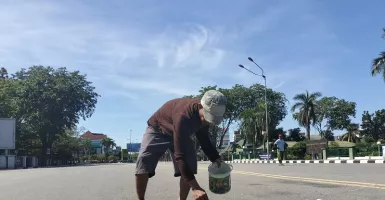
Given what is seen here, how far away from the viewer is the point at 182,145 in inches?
134

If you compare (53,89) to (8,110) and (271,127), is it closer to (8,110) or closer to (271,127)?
(8,110)

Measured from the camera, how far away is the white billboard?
158ft

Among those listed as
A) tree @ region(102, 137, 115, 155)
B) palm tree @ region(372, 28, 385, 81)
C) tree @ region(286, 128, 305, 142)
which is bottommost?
tree @ region(102, 137, 115, 155)

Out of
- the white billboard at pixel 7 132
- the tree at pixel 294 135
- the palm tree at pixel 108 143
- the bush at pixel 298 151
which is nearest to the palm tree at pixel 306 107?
the tree at pixel 294 135

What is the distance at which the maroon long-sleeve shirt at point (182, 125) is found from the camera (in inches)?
132

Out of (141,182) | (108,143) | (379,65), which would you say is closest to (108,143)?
(108,143)

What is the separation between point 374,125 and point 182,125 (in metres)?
88.0

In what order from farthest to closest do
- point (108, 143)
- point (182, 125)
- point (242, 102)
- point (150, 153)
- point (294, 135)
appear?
point (108, 143) → point (294, 135) → point (242, 102) → point (150, 153) → point (182, 125)

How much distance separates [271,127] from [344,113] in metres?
15.4

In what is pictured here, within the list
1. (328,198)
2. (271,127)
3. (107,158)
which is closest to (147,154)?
(328,198)

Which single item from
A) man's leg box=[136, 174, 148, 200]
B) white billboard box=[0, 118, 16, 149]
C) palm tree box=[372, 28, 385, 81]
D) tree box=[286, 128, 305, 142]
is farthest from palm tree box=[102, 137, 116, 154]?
man's leg box=[136, 174, 148, 200]

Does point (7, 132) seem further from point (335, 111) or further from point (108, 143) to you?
point (108, 143)

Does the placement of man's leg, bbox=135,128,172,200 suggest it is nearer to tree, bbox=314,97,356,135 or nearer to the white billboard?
the white billboard

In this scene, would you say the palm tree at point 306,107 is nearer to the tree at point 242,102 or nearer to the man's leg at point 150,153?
the tree at point 242,102
